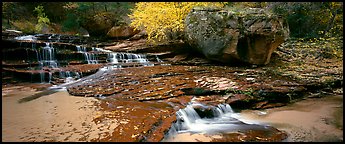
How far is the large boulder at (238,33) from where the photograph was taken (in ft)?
34.4

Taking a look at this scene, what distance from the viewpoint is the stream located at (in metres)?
4.91

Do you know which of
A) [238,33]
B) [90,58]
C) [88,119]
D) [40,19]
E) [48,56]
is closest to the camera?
[88,119]

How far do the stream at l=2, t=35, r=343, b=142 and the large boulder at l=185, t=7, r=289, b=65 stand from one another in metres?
1.20

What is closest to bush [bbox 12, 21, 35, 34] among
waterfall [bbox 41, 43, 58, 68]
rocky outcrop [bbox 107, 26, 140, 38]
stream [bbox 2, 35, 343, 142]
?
rocky outcrop [bbox 107, 26, 140, 38]

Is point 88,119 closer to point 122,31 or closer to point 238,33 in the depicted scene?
point 238,33

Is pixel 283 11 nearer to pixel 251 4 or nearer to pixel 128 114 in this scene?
pixel 251 4

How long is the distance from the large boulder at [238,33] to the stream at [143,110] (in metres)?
1.20

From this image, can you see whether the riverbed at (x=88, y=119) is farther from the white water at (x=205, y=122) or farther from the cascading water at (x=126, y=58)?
the cascading water at (x=126, y=58)

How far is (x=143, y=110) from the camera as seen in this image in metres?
5.97

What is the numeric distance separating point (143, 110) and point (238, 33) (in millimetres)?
6412

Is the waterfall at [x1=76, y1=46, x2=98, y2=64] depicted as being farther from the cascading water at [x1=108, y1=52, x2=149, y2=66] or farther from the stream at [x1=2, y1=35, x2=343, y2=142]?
the stream at [x1=2, y1=35, x2=343, y2=142]

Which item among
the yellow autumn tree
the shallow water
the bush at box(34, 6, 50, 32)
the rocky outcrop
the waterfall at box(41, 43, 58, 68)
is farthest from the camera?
Answer: the bush at box(34, 6, 50, 32)

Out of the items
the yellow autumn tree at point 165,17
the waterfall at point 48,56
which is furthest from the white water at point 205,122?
the waterfall at point 48,56

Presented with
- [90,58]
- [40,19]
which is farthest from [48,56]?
[40,19]
